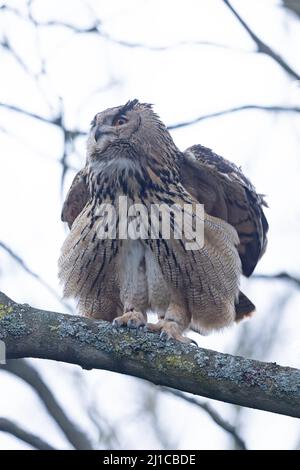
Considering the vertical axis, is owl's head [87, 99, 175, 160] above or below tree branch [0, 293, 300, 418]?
above

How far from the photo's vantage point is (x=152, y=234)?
17.7 ft

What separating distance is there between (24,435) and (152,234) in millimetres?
1659

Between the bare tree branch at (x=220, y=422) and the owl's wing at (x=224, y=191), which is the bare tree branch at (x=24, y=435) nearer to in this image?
the bare tree branch at (x=220, y=422)

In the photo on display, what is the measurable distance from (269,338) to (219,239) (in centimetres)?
173

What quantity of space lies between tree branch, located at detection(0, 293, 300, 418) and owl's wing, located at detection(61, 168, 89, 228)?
6.68ft

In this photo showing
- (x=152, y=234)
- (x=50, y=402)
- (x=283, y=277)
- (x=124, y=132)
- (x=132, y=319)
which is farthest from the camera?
(x=283, y=277)

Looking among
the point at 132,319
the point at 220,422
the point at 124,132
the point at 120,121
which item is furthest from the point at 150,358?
the point at 120,121

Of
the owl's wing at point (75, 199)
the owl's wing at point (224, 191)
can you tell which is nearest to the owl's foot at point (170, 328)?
the owl's wing at point (224, 191)

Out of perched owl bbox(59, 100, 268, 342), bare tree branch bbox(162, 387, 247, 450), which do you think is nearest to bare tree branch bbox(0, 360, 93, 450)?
perched owl bbox(59, 100, 268, 342)

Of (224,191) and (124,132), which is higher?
(124,132)

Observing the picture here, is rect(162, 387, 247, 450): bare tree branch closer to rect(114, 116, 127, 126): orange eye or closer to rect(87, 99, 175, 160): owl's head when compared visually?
rect(87, 99, 175, 160): owl's head

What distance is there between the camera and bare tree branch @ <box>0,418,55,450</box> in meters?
4.27

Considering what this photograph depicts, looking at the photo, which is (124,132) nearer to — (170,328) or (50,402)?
(170,328)
